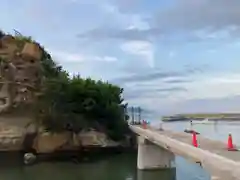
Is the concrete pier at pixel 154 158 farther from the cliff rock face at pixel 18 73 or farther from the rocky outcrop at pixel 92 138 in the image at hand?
the cliff rock face at pixel 18 73

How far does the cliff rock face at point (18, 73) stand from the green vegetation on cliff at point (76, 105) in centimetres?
81

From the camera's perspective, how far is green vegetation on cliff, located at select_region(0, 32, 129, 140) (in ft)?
114

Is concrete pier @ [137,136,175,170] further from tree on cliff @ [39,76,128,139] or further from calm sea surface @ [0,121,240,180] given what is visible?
tree on cliff @ [39,76,128,139]

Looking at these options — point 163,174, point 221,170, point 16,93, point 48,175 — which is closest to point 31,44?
point 16,93

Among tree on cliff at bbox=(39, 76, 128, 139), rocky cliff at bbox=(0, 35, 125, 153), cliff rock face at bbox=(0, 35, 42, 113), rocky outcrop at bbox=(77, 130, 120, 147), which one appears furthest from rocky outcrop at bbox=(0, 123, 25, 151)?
rocky outcrop at bbox=(77, 130, 120, 147)

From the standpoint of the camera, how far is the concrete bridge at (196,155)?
30.6 feet

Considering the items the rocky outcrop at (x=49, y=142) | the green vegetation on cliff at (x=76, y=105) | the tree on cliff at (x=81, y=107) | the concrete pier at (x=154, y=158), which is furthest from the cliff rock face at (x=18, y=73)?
the concrete pier at (x=154, y=158)

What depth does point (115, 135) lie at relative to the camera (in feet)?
123

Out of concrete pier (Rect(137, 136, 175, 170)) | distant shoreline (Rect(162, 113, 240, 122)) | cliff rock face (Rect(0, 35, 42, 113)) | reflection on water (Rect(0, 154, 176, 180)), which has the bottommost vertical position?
reflection on water (Rect(0, 154, 176, 180))

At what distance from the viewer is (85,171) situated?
28.2 metres

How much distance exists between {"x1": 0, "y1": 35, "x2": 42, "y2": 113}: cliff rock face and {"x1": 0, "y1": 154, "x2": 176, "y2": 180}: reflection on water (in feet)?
18.9

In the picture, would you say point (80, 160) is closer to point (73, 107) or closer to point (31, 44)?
point (73, 107)

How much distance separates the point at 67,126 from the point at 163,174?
41.7ft

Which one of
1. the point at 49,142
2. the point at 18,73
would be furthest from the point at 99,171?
the point at 18,73
